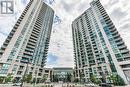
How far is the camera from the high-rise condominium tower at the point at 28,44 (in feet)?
201

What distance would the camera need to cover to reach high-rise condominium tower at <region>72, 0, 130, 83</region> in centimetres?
5862

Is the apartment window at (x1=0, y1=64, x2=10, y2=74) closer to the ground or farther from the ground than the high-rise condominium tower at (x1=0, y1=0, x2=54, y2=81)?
closer to the ground

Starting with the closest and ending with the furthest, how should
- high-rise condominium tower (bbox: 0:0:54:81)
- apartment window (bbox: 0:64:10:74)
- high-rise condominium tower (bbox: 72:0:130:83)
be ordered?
1. apartment window (bbox: 0:64:10:74)
2. high-rise condominium tower (bbox: 72:0:130:83)
3. high-rise condominium tower (bbox: 0:0:54:81)

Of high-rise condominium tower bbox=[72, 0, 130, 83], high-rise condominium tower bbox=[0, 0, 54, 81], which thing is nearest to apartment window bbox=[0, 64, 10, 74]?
high-rise condominium tower bbox=[0, 0, 54, 81]

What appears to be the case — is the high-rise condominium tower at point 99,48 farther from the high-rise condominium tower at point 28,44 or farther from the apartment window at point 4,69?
the apartment window at point 4,69

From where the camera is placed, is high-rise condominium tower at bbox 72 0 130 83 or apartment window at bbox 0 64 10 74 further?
high-rise condominium tower at bbox 72 0 130 83

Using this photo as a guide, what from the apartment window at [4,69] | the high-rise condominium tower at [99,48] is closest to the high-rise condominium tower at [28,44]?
the apartment window at [4,69]

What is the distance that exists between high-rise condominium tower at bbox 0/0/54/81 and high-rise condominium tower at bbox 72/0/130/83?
3216 centimetres

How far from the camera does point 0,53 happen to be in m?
60.9

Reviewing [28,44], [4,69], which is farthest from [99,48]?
[4,69]

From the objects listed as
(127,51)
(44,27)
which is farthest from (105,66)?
(44,27)

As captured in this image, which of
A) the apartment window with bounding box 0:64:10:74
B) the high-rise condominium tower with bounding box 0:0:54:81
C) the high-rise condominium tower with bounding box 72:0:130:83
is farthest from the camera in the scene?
the high-rise condominium tower with bounding box 0:0:54:81

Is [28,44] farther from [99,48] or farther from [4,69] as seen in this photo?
[99,48]

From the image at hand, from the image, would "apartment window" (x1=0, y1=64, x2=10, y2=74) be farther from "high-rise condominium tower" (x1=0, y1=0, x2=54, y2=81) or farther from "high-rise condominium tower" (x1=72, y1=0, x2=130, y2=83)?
"high-rise condominium tower" (x1=72, y1=0, x2=130, y2=83)
